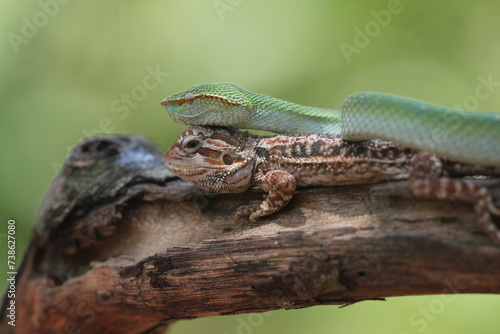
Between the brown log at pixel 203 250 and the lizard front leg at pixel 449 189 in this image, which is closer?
the lizard front leg at pixel 449 189

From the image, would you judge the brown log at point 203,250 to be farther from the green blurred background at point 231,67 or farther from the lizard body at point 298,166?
the green blurred background at point 231,67

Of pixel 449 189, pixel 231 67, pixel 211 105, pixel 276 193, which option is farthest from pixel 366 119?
pixel 231 67

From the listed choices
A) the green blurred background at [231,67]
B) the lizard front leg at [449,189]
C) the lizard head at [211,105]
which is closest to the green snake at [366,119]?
the lizard head at [211,105]

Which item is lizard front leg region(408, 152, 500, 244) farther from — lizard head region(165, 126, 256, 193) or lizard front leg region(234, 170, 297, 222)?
lizard head region(165, 126, 256, 193)

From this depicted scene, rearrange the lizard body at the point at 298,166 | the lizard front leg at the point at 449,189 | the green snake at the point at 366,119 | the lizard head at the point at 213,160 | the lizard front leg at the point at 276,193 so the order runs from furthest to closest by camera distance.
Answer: the lizard head at the point at 213,160, the lizard front leg at the point at 276,193, the lizard body at the point at 298,166, the green snake at the point at 366,119, the lizard front leg at the point at 449,189

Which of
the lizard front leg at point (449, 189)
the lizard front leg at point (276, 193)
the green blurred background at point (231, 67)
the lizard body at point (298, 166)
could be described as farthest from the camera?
the green blurred background at point (231, 67)

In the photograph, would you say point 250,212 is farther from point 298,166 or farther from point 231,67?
point 231,67

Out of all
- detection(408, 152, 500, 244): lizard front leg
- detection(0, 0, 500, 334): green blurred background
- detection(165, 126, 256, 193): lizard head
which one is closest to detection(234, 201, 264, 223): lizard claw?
detection(165, 126, 256, 193): lizard head
